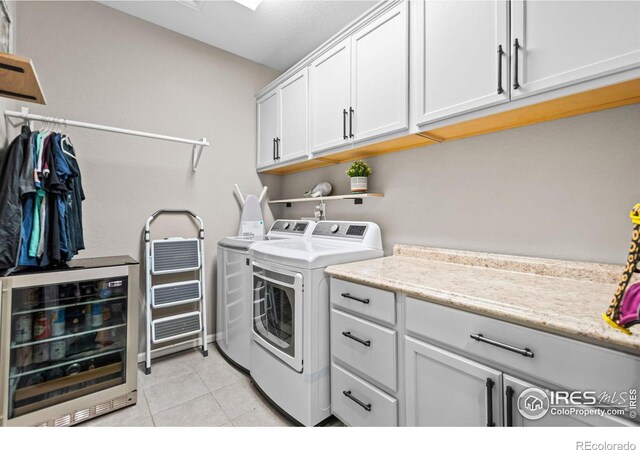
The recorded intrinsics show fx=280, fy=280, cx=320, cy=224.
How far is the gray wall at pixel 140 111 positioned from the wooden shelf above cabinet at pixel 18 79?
96cm

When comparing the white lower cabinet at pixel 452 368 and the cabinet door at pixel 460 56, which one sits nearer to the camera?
the white lower cabinet at pixel 452 368

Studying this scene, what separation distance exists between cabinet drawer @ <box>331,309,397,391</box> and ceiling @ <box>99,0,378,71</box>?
2.23 metres

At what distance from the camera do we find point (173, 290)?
238cm

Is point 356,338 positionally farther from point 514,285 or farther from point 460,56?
point 460,56

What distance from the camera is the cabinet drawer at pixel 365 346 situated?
4.24ft

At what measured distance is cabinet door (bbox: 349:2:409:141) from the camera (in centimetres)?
164

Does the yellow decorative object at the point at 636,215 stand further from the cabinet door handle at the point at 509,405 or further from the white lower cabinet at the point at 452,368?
the cabinet door handle at the point at 509,405

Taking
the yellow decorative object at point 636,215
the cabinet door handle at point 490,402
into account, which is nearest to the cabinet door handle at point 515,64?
the yellow decorative object at point 636,215

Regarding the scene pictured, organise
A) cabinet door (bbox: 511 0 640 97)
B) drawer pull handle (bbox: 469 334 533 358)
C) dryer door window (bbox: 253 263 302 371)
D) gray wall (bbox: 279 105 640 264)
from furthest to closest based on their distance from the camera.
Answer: dryer door window (bbox: 253 263 302 371)
gray wall (bbox: 279 105 640 264)
cabinet door (bbox: 511 0 640 97)
drawer pull handle (bbox: 469 334 533 358)

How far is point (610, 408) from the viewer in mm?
761

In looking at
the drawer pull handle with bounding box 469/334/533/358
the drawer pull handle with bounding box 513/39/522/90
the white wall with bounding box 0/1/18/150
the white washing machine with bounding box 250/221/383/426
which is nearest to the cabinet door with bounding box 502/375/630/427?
the drawer pull handle with bounding box 469/334/533/358

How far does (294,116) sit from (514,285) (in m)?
2.07

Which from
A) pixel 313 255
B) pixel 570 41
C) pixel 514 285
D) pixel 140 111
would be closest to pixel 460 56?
pixel 570 41

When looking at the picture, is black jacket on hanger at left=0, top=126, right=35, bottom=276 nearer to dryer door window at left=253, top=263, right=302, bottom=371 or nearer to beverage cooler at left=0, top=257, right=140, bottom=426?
beverage cooler at left=0, top=257, right=140, bottom=426
